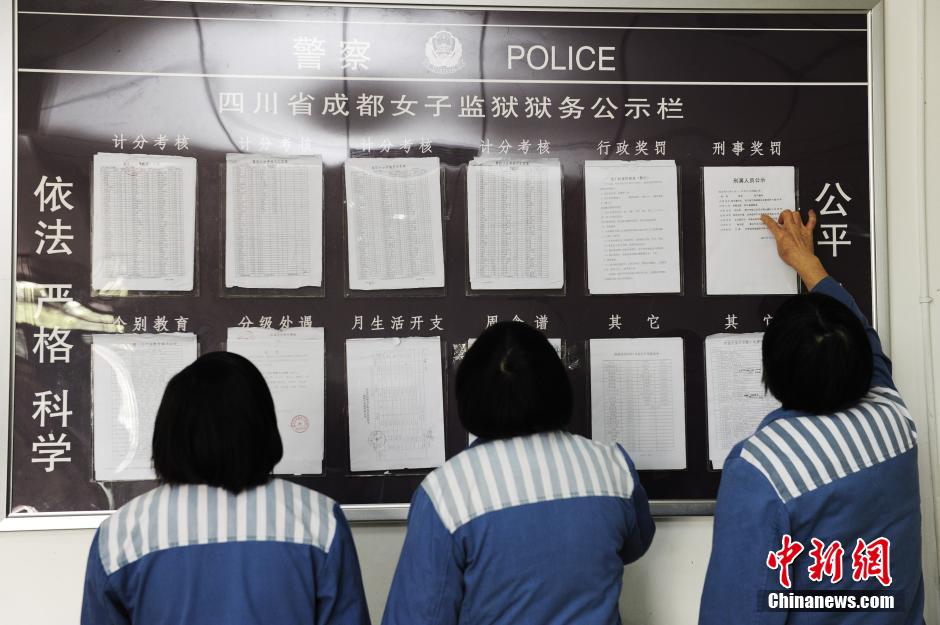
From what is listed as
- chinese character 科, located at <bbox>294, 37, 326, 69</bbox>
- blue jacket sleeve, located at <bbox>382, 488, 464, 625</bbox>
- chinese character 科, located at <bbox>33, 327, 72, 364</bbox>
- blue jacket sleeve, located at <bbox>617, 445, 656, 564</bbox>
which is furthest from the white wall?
chinese character 科, located at <bbox>294, 37, 326, 69</bbox>

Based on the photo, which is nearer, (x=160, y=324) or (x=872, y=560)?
(x=872, y=560)

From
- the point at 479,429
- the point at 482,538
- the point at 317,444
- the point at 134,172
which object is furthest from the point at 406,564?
the point at 134,172

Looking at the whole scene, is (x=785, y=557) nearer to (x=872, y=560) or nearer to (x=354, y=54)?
(x=872, y=560)

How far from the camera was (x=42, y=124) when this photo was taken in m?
1.70

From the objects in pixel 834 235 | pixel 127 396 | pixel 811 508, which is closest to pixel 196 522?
pixel 127 396

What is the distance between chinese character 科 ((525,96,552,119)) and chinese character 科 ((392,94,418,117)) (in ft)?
0.97

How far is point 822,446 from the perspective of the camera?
4.11 feet

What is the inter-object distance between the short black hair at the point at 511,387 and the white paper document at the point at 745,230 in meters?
0.72

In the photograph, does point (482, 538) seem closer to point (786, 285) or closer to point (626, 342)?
point (626, 342)

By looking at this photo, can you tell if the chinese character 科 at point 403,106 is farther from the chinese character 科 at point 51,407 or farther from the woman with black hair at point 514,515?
the chinese character 科 at point 51,407

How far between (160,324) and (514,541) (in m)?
1.06

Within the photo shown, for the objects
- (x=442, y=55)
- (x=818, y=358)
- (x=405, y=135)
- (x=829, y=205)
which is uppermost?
(x=442, y=55)

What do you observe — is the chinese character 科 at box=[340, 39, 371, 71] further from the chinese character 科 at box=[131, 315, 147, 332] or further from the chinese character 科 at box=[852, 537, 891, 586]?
the chinese character 科 at box=[852, 537, 891, 586]

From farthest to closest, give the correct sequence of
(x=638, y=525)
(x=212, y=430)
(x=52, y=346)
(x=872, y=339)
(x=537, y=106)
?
1. (x=537, y=106)
2. (x=52, y=346)
3. (x=872, y=339)
4. (x=638, y=525)
5. (x=212, y=430)
